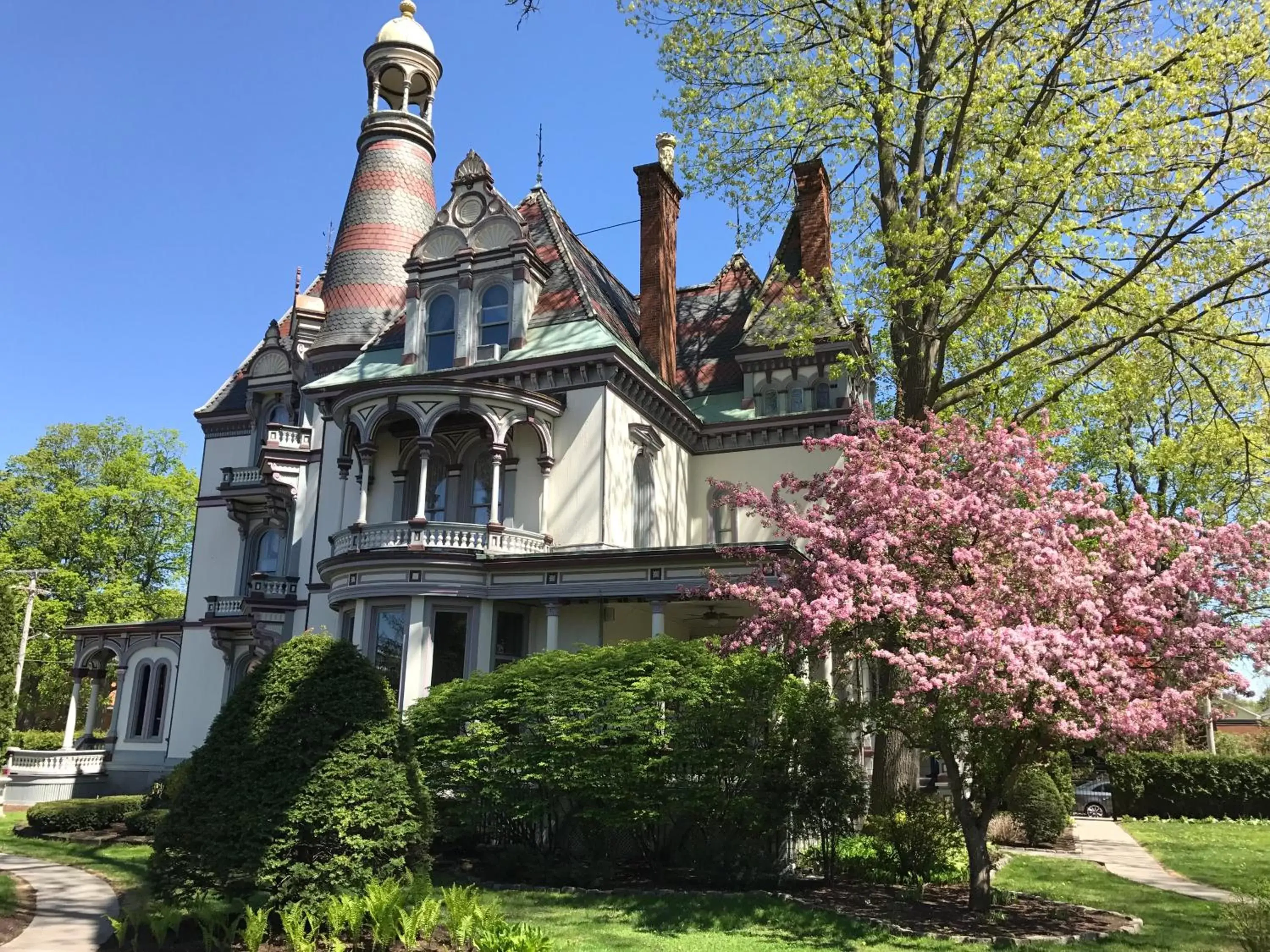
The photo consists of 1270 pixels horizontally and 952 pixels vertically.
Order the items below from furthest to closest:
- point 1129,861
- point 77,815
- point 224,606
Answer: point 224,606
point 77,815
point 1129,861

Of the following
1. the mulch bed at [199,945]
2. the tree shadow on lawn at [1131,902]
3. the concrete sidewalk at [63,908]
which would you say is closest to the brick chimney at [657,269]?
the tree shadow on lawn at [1131,902]

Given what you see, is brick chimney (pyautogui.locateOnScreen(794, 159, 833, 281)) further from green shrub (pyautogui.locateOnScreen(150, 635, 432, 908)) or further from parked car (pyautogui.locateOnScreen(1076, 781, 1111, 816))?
green shrub (pyautogui.locateOnScreen(150, 635, 432, 908))

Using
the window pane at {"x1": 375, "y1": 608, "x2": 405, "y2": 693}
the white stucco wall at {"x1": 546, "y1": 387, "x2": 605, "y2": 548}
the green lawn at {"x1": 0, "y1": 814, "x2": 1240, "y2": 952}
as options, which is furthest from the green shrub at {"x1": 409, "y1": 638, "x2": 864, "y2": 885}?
the white stucco wall at {"x1": 546, "y1": 387, "x2": 605, "y2": 548}

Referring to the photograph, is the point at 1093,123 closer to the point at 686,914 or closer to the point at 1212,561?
the point at 1212,561

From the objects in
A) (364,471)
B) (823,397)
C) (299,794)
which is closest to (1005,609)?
(299,794)

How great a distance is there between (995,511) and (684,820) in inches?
252

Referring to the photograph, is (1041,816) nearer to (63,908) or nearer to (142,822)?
(63,908)

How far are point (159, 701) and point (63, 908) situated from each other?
75.8 feet

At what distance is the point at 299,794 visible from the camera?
926 cm

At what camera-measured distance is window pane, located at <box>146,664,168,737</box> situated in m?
32.3

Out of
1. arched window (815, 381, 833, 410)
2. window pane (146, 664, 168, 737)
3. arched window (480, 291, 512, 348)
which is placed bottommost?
window pane (146, 664, 168, 737)

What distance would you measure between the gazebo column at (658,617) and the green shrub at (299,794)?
9.72 meters

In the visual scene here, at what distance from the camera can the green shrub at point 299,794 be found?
9039 mm

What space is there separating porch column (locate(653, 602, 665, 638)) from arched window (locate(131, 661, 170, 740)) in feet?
67.6
